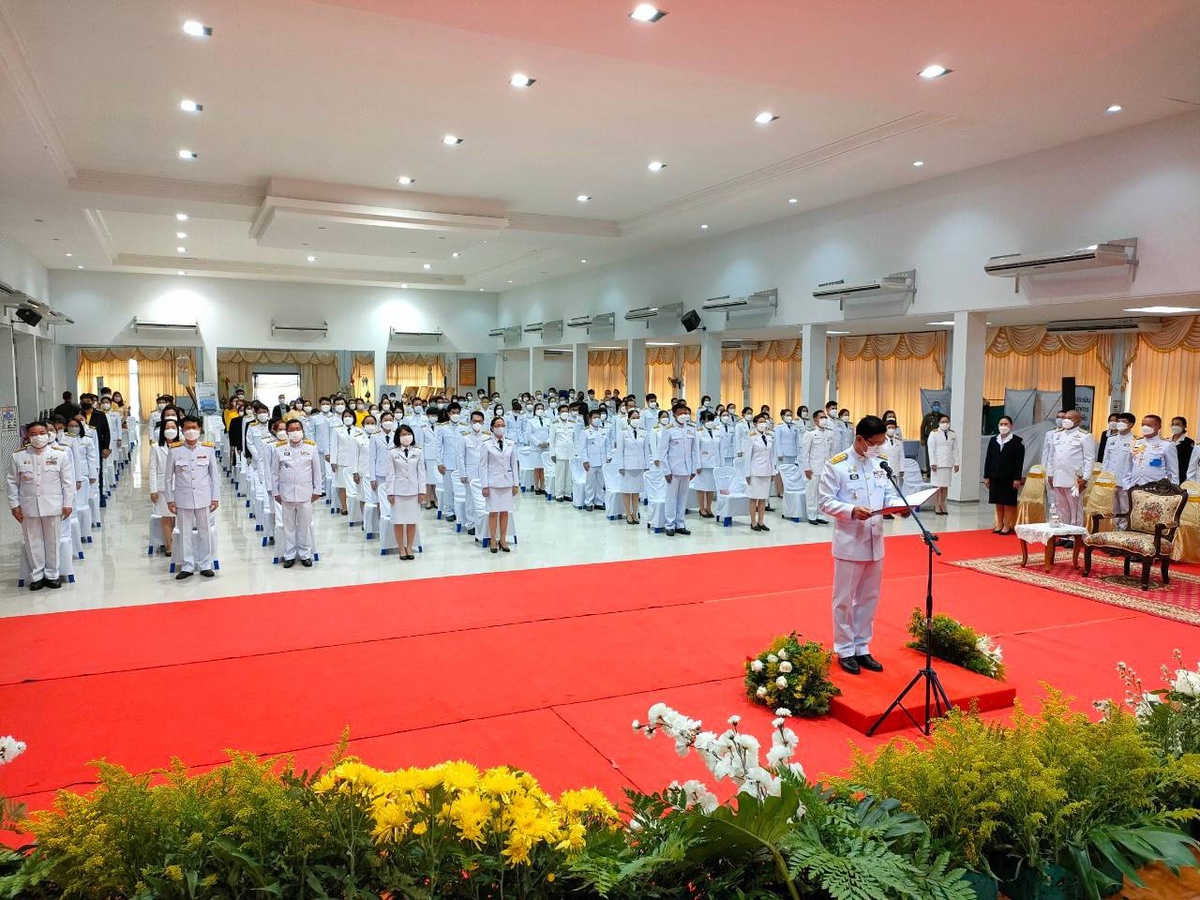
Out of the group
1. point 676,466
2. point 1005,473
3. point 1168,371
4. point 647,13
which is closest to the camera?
point 647,13

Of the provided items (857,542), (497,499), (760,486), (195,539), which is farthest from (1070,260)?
(195,539)

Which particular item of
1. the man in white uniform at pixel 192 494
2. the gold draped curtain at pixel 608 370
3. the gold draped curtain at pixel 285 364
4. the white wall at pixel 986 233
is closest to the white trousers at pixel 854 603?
the man in white uniform at pixel 192 494

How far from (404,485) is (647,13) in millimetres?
5315

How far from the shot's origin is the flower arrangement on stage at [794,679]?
4711 mm

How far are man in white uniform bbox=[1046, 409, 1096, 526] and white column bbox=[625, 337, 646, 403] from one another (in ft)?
36.7

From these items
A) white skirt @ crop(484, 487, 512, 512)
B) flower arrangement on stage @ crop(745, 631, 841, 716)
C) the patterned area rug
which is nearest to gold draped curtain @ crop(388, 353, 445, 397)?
white skirt @ crop(484, 487, 512, 512)

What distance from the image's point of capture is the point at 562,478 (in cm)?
1387

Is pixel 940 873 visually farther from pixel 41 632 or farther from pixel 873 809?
pixel 41 632

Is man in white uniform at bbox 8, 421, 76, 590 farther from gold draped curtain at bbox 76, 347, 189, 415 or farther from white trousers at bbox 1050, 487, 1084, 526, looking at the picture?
gold draped curtain at bbox 76, 347, 189, 415

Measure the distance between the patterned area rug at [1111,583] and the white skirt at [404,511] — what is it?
5.95 metres

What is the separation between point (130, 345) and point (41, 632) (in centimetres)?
1941

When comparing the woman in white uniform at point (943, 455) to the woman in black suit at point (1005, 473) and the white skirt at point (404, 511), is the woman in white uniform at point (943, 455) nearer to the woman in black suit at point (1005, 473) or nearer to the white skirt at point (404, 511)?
the woman in black suit at point (1005, 473)

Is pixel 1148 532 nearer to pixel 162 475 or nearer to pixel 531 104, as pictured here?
pixel 531 104

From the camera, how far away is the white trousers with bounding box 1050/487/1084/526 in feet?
32.8
